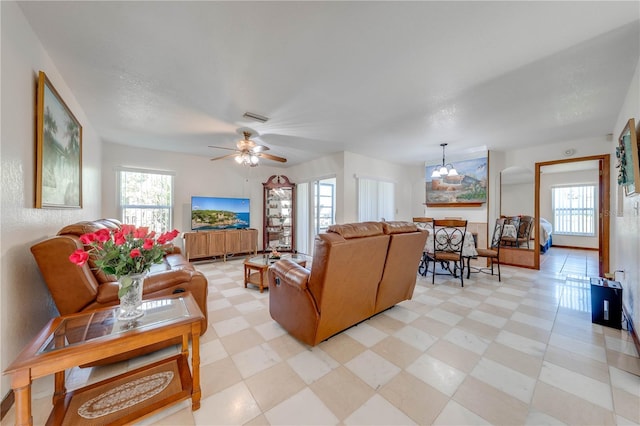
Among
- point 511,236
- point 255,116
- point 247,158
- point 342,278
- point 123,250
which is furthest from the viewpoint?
point 511,236

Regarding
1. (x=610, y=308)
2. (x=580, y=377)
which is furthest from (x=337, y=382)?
(x=610, y=308)

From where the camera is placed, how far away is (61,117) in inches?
89.0

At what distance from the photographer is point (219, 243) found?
17.7 feet

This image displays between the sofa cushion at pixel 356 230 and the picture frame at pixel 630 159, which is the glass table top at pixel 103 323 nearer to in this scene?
the sofa cushion at pixel 356 230

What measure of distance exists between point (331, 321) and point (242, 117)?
2858 millimetres

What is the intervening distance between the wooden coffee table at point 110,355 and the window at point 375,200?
14.7 ft

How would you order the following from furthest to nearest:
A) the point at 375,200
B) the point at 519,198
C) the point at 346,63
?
1. the point at 519,198
2. the point at 375,200
3. the point at 346,63

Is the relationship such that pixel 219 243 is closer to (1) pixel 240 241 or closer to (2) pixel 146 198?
(1) pixel 240 241

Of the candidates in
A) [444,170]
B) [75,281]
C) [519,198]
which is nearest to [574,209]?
[519,198]

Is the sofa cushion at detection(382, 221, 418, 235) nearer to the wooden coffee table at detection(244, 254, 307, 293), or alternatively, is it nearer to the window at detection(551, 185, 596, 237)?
the wooden coffee table at detection(244, 254, 307, 293)

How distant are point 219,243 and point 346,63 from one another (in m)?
4.63

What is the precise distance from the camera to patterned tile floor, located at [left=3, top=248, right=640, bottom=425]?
4.68ft

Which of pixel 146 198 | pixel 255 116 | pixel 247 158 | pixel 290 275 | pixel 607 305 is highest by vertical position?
pixel 255 116

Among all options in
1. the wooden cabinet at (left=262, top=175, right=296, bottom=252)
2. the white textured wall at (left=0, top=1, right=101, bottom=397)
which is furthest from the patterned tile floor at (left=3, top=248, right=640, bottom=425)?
the wooden cabinet at (left=262, top=175, right=296, bottom=252)
